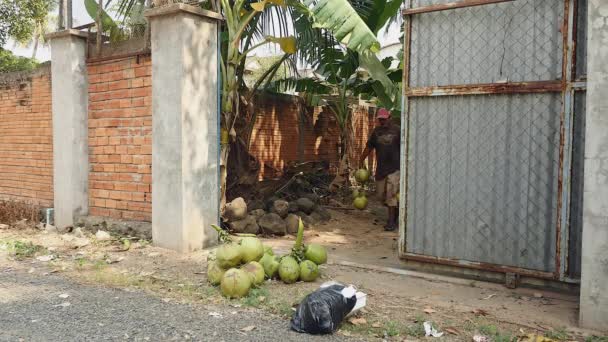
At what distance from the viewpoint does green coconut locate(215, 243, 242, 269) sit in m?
4.41

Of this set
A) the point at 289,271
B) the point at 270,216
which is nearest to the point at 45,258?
the point at 270,216

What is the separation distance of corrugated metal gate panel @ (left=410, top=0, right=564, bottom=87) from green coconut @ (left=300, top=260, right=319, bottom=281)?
2.02 meters

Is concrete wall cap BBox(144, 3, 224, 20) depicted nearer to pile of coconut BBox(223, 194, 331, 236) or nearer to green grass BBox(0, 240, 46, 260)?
pile of coconut BBox(223, 194, 331, 236)

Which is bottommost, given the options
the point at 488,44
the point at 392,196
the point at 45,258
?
the point at 45,258

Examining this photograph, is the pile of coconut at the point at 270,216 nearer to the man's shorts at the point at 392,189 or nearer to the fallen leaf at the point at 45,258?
the man's shorts at the point at 392,189

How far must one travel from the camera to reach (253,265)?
14.7 ft

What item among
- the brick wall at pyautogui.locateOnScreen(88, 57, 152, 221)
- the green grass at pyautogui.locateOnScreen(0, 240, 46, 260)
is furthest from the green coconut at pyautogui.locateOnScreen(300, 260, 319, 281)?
the green grass at pyautogui.locateOnScreen(0, 240, 46, 260)

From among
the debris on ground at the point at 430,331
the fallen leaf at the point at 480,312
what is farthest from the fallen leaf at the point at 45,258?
the fallen leaf at the point at 480,312

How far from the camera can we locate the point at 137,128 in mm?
6332

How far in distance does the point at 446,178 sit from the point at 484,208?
448 mm

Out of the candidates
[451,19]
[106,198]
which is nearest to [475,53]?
[451,19]

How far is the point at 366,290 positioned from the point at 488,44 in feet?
8.16

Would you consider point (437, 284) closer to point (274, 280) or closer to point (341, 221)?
point (274, 280)

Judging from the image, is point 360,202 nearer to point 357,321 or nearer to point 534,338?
point 357,321
